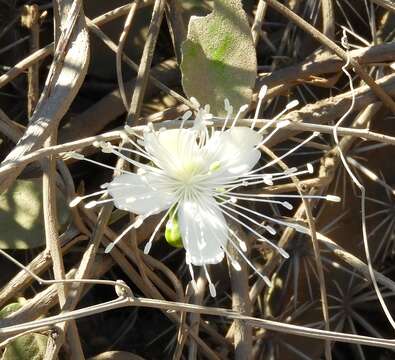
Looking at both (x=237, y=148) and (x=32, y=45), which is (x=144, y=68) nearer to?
(x=32, y=45)

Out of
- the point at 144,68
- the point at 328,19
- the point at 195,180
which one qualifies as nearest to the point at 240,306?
the point at 195,180

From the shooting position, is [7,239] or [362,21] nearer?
[7,239]

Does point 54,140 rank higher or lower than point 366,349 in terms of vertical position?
higher

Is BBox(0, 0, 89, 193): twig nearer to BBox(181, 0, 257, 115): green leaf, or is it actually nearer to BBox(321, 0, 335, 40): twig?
BBox(181, 0, 257, 115): green leaf

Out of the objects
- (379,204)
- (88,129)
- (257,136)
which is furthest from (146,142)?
(379,204)

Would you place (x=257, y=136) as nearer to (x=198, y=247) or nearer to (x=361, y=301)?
(x=198, y=247)

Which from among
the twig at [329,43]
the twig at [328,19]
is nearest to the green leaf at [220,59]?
the twig at [329,43]

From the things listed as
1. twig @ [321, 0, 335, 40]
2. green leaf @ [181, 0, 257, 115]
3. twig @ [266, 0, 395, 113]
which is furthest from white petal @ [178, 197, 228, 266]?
twig @ [321, 0, 335, 40]

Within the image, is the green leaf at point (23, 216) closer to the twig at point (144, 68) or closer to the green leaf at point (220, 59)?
the twig at point (144, 68)
